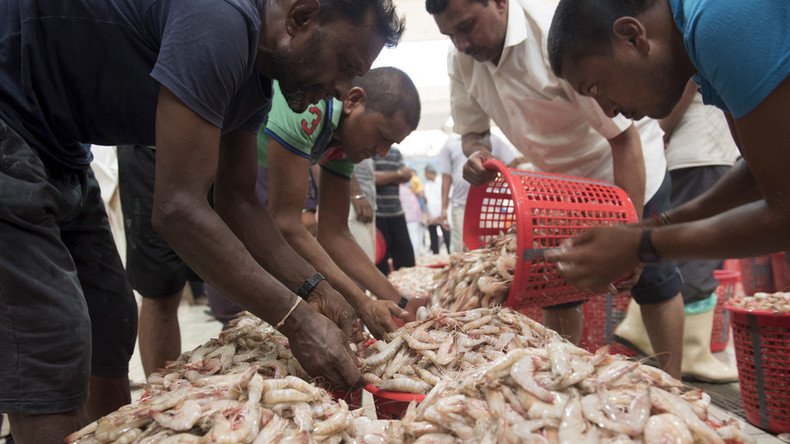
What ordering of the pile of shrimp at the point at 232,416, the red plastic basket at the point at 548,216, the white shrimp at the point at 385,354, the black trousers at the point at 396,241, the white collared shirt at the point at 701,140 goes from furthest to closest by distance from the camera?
the black trousers at the point at 396,241, the white collared shirt at the point at 701,140, the red plastic basket at the point at 548,216, the white shrimp at the point at 385,354, the pile of shrimp at the point at 232,416

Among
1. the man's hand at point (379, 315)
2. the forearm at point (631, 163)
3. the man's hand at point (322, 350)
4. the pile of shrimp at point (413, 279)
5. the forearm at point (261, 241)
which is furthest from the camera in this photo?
the pile of shrimp at point (413, 279)

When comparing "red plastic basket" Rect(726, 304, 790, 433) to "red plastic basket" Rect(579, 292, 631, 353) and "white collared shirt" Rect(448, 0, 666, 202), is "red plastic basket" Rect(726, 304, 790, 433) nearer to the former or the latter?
"white collared shirt" Rect(448, 0, 666, 202)

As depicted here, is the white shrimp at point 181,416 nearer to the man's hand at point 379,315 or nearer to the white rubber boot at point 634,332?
the man's hand at point 379,315

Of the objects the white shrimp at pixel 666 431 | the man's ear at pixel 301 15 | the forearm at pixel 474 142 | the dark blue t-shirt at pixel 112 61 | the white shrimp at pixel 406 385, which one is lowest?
the white shrimp at pixel 406 385

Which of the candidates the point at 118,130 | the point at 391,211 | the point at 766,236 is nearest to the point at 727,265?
the point at 391,211

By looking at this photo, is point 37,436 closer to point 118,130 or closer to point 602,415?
point 118,130

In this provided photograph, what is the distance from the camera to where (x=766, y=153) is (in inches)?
49.8

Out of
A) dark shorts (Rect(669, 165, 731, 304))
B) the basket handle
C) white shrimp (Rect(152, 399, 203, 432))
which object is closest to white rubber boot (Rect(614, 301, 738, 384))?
dark shorts (Rect(669, 165, 731, 304))

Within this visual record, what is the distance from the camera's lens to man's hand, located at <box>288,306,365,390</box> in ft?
4.86

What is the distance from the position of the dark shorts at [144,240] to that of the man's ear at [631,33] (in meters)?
2.09

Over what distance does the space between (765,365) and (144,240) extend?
9.85ft

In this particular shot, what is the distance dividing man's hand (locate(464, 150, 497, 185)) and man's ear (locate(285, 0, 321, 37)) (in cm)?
118

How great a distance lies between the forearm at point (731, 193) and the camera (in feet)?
6.18

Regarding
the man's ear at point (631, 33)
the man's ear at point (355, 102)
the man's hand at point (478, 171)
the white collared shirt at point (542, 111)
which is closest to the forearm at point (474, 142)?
the white collared shirt at point (542, 111)
